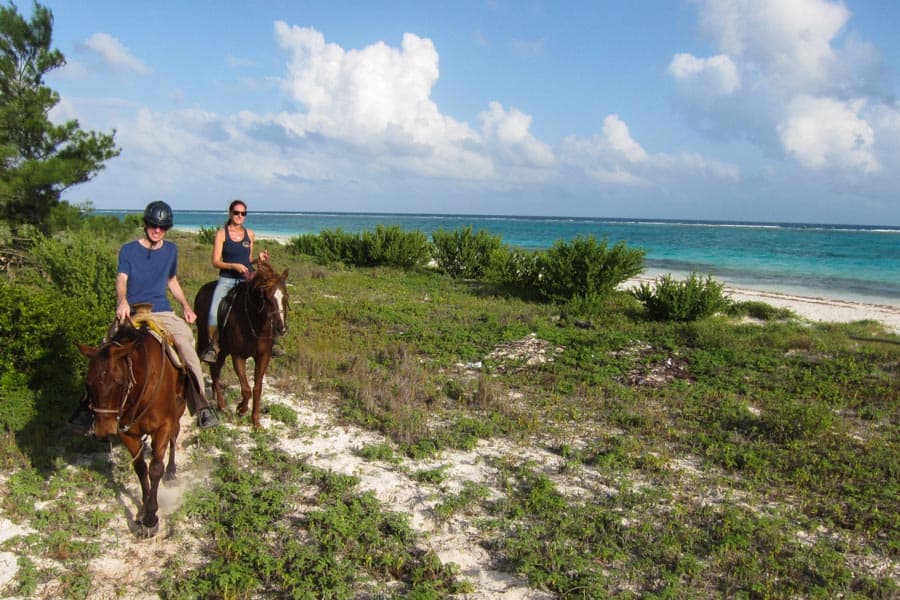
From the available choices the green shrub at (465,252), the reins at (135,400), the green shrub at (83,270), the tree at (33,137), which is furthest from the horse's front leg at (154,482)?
the green shrub at (465,252)

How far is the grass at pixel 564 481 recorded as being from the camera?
13.0ft

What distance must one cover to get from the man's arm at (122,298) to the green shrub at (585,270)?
38.3ft

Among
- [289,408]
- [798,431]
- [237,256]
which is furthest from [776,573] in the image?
[237,256]

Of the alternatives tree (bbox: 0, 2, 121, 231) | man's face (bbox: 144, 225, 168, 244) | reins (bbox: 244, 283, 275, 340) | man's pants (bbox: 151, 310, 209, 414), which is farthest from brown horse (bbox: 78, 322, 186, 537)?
tree (bbox: 0, 2, 121, 231)

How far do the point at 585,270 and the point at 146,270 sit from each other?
1215 centimetres

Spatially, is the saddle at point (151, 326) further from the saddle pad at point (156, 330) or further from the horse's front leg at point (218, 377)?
the horse's front leg at point (218, 377)

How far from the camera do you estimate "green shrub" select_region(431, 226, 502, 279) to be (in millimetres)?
20984

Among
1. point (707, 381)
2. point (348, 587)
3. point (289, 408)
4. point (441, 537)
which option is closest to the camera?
point (348, 587)

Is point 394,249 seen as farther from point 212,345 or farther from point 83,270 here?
point 212,345

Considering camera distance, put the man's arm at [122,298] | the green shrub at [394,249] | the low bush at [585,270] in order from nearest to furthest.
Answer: the man's arm at [122,298]
the low bush at [585,270]
the green shrub at [394,249]

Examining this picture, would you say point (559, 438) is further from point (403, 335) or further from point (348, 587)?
point (403, 335)

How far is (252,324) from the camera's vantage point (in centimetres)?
623

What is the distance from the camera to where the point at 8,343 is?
19.7 feet

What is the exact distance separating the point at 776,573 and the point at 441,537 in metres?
2.56
